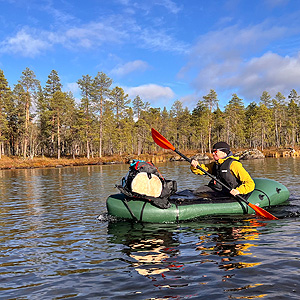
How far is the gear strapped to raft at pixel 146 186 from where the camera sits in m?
6.82

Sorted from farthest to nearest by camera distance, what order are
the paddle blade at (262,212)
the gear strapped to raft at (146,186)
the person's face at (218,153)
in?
the person's face at (218,153)
the paddle blade at (262,212)
the gear strapped to raft at (146,186)

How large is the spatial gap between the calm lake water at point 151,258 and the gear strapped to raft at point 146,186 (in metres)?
0.64

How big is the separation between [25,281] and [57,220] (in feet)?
13.4

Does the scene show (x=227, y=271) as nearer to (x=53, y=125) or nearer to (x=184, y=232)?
(x=184, y=232)

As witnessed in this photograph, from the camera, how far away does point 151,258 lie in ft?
15.6

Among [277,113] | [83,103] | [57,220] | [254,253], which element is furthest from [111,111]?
[254,253]

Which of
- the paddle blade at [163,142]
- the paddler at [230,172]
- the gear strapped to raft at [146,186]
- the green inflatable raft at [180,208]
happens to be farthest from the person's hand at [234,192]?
the paddle blade at [163,142]

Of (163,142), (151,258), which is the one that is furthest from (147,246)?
(163,142)

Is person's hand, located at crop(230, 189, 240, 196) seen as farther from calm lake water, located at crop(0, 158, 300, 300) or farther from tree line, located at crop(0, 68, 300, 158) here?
tree line, located at crop(0, 68, 300, 158)

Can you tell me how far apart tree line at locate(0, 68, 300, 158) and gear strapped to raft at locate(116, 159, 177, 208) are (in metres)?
42.3

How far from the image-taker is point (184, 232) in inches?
245

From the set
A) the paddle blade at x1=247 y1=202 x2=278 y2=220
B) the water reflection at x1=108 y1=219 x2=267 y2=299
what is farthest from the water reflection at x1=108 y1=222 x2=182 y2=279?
the paddle blade at x1=247 y1=202 x2=278 y2=220

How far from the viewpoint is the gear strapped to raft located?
6816mm

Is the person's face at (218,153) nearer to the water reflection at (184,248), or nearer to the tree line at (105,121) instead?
the water reflection at (184,248)
